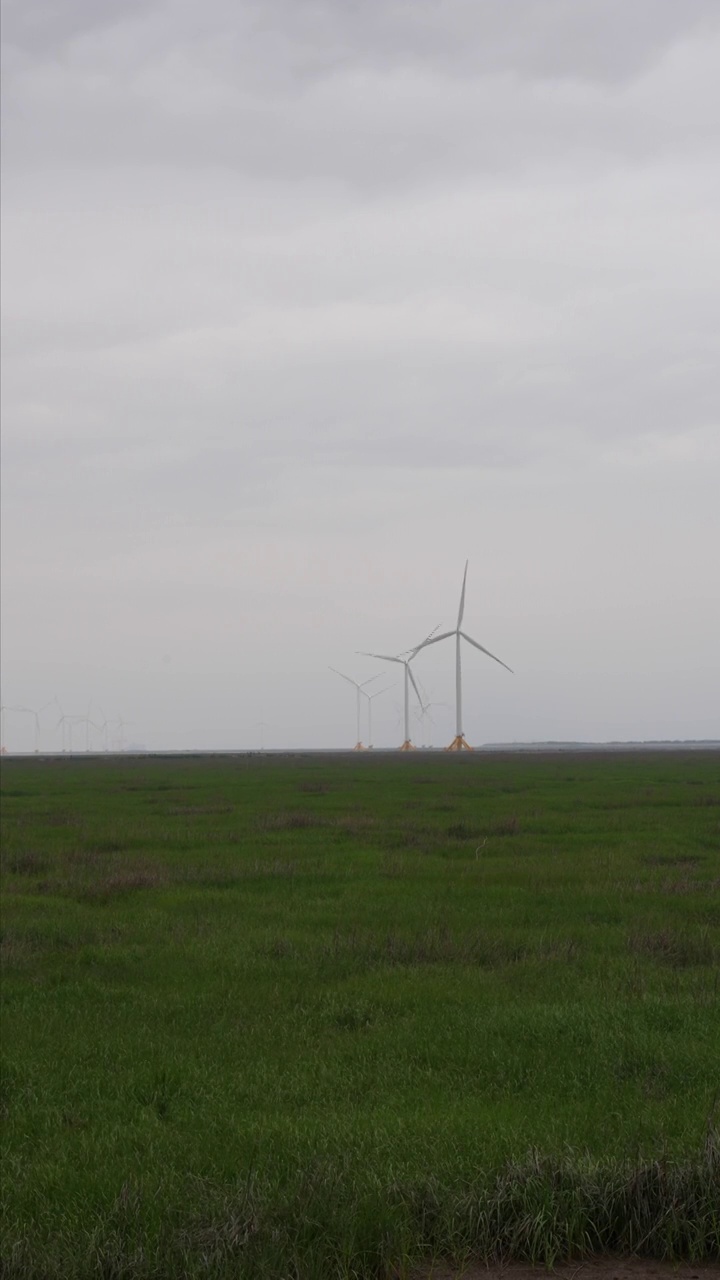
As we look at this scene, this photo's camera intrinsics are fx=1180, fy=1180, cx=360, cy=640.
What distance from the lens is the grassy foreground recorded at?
6.95m

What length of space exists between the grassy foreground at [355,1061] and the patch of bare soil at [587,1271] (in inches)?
4.5

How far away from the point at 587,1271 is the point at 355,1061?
494cm

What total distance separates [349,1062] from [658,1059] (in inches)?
114

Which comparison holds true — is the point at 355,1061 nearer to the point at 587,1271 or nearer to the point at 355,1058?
the point at 355,1058

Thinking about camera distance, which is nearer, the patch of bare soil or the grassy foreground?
the patch of bare soil

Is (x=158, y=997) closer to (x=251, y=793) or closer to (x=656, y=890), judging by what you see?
(x=656, y=890)

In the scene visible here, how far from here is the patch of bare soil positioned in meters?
6.40

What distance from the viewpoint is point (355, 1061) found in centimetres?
1128

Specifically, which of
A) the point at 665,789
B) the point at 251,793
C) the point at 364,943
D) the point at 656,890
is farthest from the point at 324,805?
the point at 364,943

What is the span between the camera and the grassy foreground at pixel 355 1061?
22.8ft

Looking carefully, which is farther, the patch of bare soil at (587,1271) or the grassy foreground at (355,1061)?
the grassy foreground at (355,1061)

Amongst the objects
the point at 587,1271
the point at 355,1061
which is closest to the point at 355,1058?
the point at 355,1061

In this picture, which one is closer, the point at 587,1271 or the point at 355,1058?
the point at 587,1271

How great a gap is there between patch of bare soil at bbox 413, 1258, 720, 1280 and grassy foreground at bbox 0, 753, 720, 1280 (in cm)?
11
